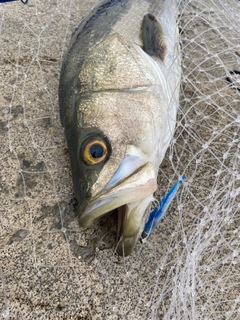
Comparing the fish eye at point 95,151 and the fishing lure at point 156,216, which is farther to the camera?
the fishing lure at point 156,216

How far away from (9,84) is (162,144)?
1327 millimetres

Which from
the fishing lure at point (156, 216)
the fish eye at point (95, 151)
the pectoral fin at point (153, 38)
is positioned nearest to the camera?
the fish eye at point (95, 151)

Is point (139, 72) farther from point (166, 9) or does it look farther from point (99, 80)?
point (166, 9)

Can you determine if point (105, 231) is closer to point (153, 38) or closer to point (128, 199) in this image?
point (128, 199)

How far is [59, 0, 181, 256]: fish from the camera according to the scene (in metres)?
1.70

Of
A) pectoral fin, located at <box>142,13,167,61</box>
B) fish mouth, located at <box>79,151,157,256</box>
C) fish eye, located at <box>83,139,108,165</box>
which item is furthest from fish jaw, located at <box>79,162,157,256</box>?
pectoral fin, located at <box>142,13,167,61</box>

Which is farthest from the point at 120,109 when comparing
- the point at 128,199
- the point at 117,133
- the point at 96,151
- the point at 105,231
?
the point at 105,231

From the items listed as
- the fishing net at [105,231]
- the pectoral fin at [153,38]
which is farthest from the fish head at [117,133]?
the fishing net at [105,231]

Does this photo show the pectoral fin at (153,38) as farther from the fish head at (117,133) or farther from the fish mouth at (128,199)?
the fish mouth at (128,199)

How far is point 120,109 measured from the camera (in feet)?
6.25

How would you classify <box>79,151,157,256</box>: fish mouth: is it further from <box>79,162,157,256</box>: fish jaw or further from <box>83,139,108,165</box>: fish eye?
<box>83,139,108,165</box>: fish eye

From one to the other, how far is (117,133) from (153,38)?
3.04 feet

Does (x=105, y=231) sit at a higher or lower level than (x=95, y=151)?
lower

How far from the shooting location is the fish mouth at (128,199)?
A: 1.64 m
